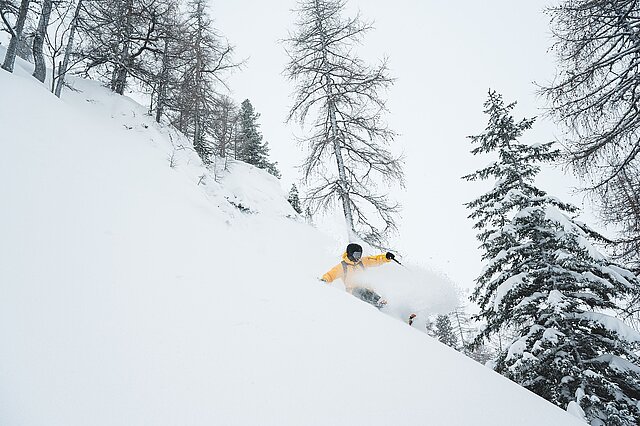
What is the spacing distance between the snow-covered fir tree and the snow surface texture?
4901mm

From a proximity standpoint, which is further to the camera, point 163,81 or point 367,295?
point 163,81

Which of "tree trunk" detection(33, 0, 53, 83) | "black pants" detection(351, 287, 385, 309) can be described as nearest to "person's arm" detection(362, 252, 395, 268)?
"black pants" detection(351, 287, 385, 309)

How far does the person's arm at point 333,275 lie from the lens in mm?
5375

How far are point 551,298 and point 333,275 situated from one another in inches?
196

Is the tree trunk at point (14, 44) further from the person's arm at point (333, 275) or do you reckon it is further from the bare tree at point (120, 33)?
the person's arm at point (333, 275)

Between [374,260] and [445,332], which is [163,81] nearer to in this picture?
[374,260]

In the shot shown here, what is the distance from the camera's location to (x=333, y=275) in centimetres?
545

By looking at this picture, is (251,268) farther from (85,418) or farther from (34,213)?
(85,418)

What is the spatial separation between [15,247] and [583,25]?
803 cm

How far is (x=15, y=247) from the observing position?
2168 millimetres

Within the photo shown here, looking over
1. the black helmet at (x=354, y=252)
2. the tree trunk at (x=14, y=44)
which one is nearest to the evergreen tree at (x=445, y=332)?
the black helmet at (x=354, y=252)

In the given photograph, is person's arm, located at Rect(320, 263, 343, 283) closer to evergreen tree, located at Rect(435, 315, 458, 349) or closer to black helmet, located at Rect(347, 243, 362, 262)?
black helmet, located at Rect(347, 243, 362, 262)

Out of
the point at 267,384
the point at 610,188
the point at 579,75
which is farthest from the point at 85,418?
the point at 610,188

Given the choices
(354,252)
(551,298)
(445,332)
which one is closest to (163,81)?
(354,252)
